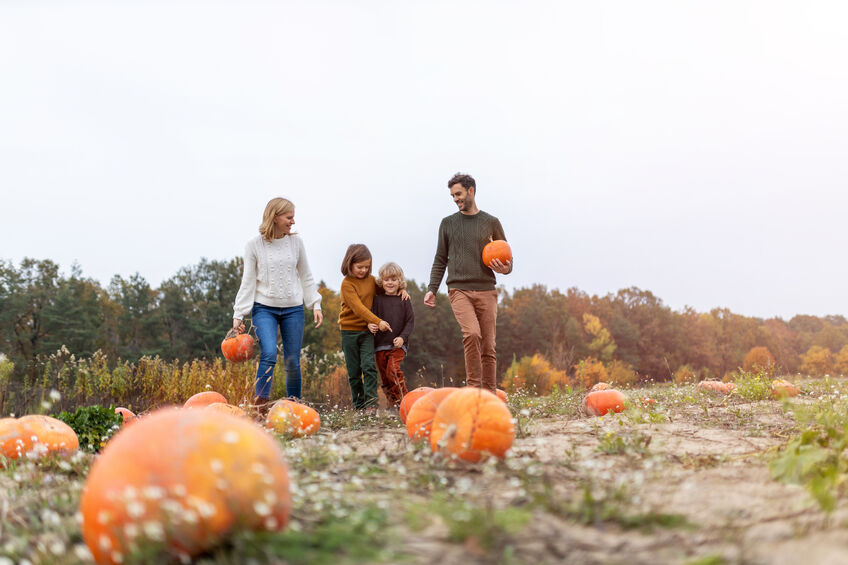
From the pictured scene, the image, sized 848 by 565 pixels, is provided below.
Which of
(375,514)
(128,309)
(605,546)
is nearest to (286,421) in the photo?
(375,514)

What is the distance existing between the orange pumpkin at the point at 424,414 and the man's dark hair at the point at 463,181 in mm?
3398

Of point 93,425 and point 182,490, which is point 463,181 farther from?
point 182,490

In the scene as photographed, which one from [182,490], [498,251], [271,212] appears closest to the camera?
[182,490]

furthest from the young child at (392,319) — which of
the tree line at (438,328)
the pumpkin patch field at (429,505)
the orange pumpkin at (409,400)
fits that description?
the tree line at (438,328)

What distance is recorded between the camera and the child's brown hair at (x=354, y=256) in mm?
7148

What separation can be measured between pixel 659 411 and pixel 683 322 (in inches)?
1288

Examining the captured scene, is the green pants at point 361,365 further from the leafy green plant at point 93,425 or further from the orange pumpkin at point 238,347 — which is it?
the leafy green plant at point 93,425

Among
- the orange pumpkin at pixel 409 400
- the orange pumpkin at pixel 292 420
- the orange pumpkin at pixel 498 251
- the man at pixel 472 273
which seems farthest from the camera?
the man at pixel 472 273

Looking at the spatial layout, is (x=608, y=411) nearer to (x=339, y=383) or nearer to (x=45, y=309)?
(x=339, y=383)

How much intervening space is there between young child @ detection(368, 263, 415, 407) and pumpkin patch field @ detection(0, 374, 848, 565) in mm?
3891

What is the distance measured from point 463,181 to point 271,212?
2.18 meters

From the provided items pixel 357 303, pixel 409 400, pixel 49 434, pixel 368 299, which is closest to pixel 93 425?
pixel 49 434

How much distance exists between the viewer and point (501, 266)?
21.7 feet

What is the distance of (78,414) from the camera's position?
534 centimetres
